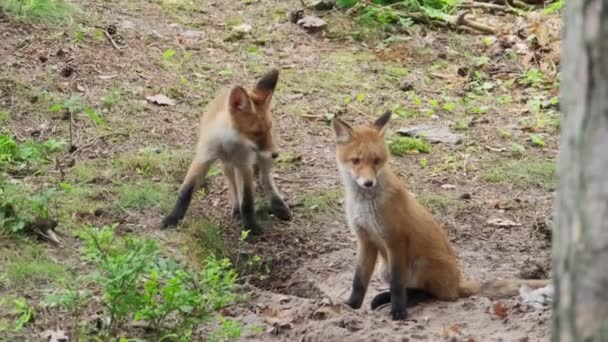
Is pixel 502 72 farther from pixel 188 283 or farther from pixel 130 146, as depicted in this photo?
pixel 188 283

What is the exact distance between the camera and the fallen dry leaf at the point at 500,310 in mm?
5672

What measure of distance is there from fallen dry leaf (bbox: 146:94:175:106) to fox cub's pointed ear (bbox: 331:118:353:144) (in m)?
3.83

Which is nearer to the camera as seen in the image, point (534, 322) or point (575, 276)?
point (575, 276)

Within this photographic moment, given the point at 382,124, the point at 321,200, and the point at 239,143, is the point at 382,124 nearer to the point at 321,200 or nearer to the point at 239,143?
the point at 239,143

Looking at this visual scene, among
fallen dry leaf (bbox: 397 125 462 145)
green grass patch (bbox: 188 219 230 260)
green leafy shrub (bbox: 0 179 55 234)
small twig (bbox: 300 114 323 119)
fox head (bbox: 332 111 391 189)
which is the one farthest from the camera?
small twig (bbox: 300 114 323 119)

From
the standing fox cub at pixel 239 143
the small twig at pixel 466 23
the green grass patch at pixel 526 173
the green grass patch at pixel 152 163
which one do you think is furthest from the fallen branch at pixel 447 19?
the standing fox cub at pixel 239 143

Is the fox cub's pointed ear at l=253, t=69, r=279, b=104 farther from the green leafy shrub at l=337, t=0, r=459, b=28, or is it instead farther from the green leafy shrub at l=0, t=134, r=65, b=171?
the green leafy shrub at l=337, t=0, r=459, b=28

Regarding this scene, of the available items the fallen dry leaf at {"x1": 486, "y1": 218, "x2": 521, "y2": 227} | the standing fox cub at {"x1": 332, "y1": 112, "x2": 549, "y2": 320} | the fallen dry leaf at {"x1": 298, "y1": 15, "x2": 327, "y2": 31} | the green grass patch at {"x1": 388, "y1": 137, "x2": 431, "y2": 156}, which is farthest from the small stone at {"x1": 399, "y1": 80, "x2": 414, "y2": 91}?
the standing fox cub at {"x1": 332, "y1": 112, "x2": 549, "y2": 320}

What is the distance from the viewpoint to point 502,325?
5539 millimetres

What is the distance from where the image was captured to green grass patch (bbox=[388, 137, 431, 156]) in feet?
30.6

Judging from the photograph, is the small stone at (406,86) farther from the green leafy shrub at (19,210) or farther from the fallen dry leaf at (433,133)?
the green leafy shrub at (19,210)

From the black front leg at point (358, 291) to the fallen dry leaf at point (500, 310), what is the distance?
3.03 feet

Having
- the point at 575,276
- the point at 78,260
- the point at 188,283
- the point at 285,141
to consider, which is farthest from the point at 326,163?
the point at 575,276

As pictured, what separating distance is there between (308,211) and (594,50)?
20.4 ft
